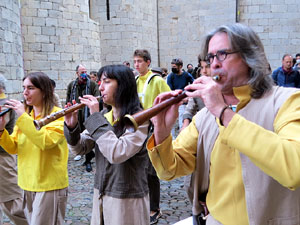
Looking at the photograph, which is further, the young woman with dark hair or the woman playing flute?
the woman playing flute

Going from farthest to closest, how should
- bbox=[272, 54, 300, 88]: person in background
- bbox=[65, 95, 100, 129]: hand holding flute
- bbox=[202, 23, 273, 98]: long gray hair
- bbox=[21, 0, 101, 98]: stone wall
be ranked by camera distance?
bbox=[21, 0, 101, 98]: stone wall
bbox=[272, 54, 300, 88]: person in background
bbox=[65, 95, 100, 129]: hand holding flute
bbox=[202, 23, 273, 98]: long gray hair

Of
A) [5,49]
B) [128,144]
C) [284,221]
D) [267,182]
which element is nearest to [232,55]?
[267,182]

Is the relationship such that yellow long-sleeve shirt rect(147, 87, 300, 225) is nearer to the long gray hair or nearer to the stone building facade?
the long gray hair

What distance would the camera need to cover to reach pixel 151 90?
438cm

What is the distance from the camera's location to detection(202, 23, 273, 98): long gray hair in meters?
1.43

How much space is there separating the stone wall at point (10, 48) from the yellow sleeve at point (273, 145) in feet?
24.2

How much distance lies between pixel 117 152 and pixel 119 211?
0.42 meters

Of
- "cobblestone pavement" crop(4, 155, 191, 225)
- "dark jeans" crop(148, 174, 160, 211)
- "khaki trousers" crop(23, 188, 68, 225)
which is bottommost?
"cobblestone pavement" crop(4, 155, 191, 225)

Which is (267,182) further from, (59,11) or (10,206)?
(59,11)

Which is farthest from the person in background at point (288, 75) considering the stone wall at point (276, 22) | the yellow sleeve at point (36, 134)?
the stone wall at point (276, 22)

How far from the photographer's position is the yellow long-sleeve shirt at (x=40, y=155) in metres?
2.48

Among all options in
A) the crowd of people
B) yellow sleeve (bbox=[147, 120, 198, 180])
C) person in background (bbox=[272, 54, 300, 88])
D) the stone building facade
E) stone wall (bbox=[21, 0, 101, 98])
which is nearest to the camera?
the crowd of people

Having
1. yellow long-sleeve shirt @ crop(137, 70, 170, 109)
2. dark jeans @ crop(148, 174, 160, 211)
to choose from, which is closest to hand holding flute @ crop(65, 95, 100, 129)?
dark jeans @ crop(148, 174, 160, 211)

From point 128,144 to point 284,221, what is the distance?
110 cm
